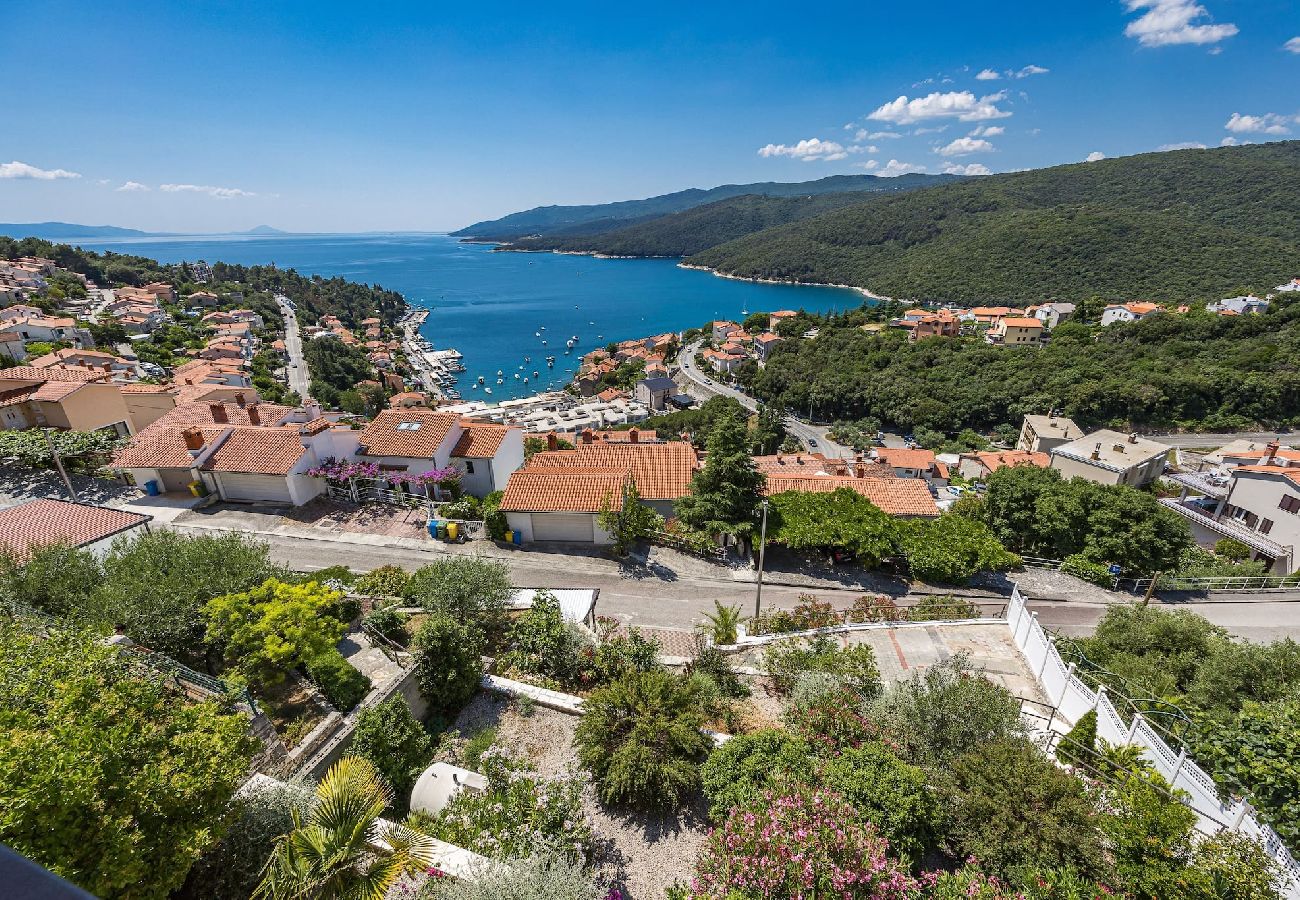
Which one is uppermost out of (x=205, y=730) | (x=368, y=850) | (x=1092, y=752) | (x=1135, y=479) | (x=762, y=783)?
(x=205, y=730)

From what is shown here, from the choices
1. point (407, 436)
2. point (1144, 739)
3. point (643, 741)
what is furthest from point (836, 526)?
point (407, 436)

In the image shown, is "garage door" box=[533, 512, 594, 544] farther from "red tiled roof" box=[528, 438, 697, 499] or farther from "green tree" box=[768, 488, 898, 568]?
"green tree" box=[768, 488, 898, 568]

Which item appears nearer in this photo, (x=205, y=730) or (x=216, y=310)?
(x=205, y=730)

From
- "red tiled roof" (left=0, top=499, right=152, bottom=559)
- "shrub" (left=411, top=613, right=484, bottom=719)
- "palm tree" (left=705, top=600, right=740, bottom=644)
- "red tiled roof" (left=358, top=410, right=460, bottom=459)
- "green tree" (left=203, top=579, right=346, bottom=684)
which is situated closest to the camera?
"green tree" (left=203, top=579, right=346, bottom=684)

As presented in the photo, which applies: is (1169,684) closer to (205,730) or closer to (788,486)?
(788,486)

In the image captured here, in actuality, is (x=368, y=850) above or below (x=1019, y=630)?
above

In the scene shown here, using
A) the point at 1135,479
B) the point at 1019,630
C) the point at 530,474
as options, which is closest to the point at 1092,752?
the point at 1019,630

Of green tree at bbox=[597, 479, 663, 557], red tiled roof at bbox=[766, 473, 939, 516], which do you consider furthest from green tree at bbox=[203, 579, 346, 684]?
red tiled roof at bbox=[766, 473, 939, 516]
